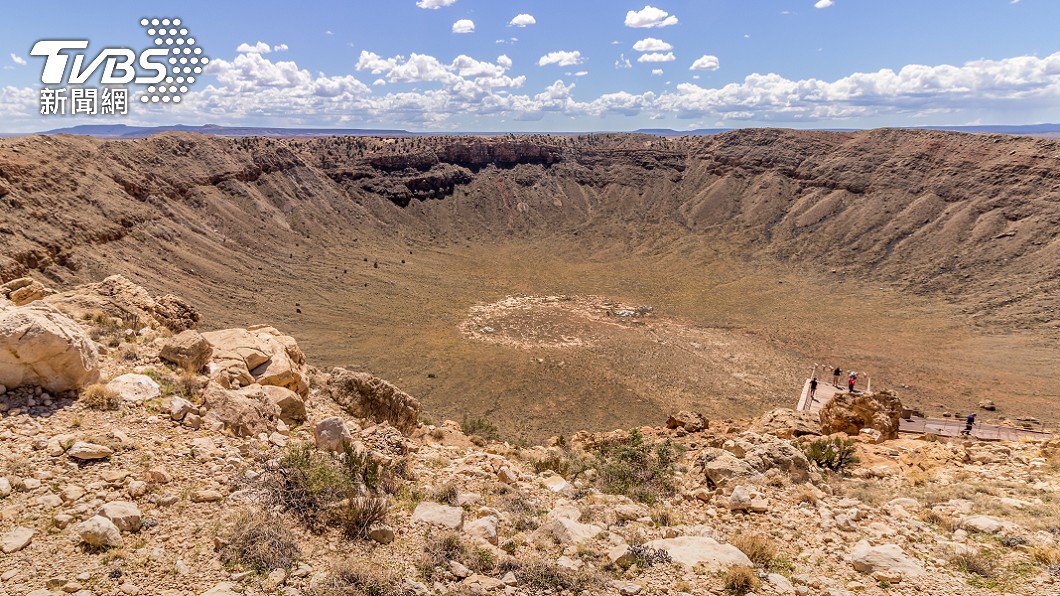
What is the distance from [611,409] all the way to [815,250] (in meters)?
47.9

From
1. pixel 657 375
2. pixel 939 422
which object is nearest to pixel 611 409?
pixel 657 375

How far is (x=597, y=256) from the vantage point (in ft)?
246

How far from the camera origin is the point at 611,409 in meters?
32.0

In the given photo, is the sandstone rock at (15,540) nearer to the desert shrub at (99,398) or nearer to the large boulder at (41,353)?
the desert shrub at (99,398)

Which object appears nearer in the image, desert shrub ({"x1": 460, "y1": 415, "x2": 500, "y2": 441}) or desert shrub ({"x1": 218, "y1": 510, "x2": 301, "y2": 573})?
desert shrub ({"x1": 218, "y1": 510, "x2": 301, "y2": 573})

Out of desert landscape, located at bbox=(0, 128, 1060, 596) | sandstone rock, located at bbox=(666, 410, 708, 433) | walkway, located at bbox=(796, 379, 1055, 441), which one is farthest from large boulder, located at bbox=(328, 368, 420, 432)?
walkway, located at bbox=(796, 379, 1055, 441)

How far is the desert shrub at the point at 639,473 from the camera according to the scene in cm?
1136

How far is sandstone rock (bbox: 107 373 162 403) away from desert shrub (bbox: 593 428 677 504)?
30.4 ft

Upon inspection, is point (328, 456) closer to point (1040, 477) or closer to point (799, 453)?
point (799, 453)

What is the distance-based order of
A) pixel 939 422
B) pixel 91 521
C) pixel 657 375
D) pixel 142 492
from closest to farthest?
pixel 91 521 < pixel 142 492 < pixel 939 422 < pixel 657 375

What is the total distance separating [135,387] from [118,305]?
7812 millimetres

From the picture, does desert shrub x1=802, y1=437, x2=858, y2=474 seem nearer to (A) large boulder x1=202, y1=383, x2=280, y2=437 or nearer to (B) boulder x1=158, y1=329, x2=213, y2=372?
(A) large boulder x1=202, y1=383, x2=280, y2=437

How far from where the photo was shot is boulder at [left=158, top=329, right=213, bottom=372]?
11.7m

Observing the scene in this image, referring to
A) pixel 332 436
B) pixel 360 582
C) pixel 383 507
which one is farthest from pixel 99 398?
pixel 360 582
